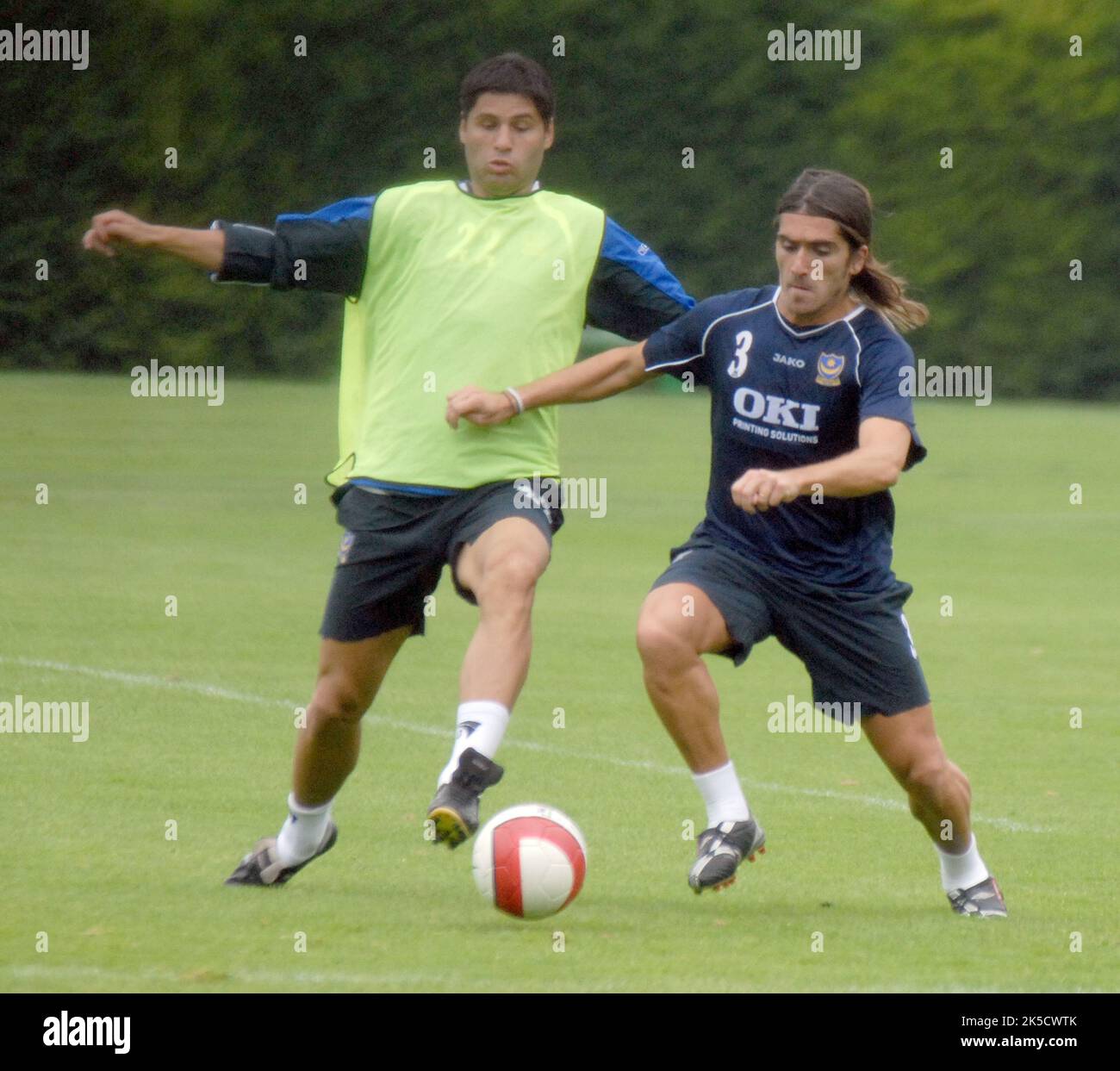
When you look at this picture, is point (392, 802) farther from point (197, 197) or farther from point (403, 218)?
point (197, 197)

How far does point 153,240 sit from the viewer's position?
625cm

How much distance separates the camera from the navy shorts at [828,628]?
632cm

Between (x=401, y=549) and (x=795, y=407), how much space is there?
1.16 meters

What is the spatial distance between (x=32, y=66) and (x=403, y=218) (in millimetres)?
23791

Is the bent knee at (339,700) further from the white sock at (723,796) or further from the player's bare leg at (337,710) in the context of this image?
the white sock at (723,796)

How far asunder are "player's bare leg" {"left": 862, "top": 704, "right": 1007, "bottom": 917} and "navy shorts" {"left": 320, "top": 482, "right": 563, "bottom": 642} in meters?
1.09

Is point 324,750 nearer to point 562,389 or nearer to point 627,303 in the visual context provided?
point 562,389

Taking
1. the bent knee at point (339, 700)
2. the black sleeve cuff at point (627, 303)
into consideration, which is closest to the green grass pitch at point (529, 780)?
the bent knee at point (339, 700)

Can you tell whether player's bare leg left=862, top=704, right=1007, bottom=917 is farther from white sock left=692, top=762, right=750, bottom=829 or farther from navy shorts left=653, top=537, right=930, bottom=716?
white sock left=692, top=762, right=750, bottom=829

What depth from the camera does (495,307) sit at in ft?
21.2

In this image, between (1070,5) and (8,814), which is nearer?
(8,814)
